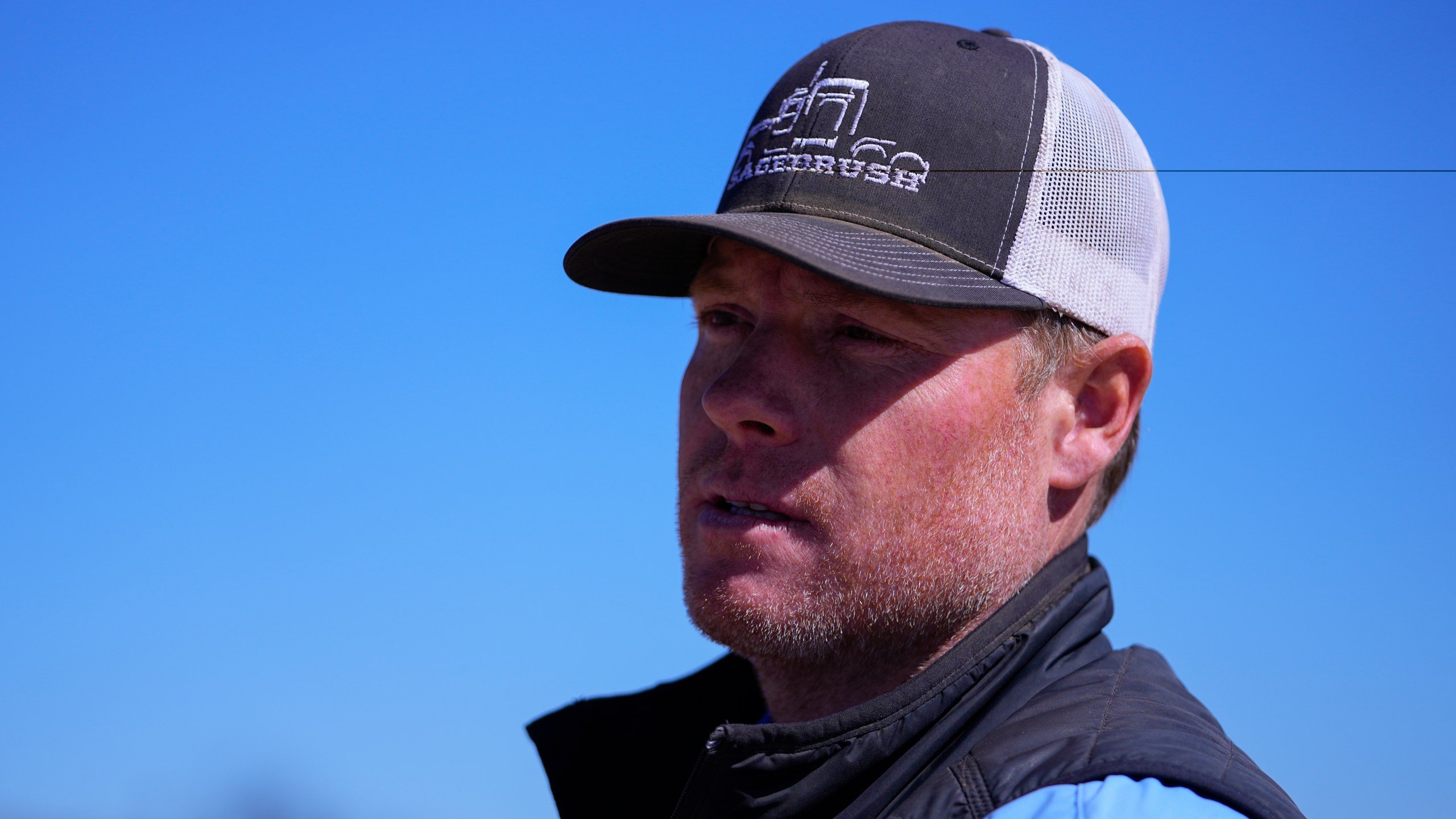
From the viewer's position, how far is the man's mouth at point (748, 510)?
201 centimetres

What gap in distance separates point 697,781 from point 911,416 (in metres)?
0.77

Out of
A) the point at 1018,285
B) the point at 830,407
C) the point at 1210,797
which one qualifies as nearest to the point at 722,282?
the point at 830,407

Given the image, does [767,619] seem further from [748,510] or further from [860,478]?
[860,478]

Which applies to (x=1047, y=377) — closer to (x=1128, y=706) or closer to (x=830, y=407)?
(x=830, y=407)

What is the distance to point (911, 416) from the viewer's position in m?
1.98

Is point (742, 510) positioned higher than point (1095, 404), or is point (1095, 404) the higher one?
point (1095, 404)

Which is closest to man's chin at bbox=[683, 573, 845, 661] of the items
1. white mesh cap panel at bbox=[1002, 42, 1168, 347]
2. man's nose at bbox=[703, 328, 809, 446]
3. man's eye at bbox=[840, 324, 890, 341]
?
man's nose at bbox=[703, 328, 809, 446]

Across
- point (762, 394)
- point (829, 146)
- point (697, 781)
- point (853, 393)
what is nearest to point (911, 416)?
point (853, 393)

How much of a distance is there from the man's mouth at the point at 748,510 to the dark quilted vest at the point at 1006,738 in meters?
0.36

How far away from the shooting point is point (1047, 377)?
6.87ft

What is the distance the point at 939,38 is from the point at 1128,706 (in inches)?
52.9

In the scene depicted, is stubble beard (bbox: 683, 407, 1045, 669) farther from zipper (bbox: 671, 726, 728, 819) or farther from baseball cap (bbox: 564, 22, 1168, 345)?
baseball cap (bbox: 564, 22, 1168, 345)

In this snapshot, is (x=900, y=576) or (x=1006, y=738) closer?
(x=1006, y=738)

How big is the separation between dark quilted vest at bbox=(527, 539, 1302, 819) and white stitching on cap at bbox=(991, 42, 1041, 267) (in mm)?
612
